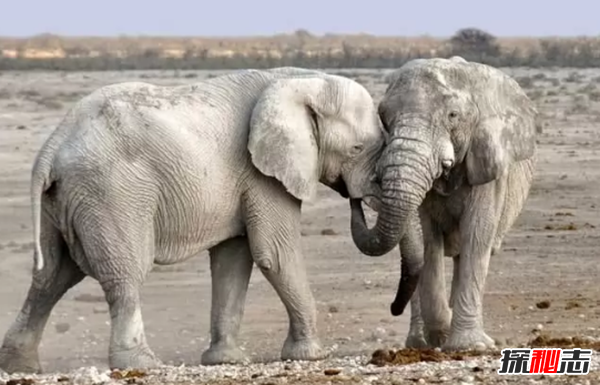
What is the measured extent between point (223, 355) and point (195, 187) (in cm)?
112

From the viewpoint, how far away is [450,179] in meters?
10.9

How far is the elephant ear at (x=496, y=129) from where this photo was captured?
1075 centimetres

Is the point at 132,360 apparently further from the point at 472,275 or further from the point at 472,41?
the point at 472,41

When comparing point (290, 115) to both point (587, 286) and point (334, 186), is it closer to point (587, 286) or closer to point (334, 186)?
point (334, 186)

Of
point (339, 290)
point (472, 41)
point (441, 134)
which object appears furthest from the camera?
point (472, 41)

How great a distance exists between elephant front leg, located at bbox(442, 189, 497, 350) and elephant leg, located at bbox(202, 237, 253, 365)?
1.31 m

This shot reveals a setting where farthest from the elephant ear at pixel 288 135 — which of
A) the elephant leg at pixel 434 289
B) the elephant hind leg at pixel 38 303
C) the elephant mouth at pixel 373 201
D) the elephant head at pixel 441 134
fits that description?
the elephant hind leg at pixel 38 303

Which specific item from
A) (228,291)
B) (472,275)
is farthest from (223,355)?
(472,275)

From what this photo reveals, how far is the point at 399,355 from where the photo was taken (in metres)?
10.1

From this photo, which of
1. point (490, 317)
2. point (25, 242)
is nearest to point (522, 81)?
point (25, 242)

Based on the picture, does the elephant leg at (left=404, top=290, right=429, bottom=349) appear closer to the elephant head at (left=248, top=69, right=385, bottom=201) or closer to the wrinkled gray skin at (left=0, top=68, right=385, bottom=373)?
the wrinkled gray skin at (left=0, top=68, right=385, bottom=373)

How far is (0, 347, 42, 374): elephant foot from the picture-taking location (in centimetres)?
1082

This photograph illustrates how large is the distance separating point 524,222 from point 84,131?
8.25 m

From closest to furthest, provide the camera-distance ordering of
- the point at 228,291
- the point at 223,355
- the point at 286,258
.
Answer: the point at 286,258
the point at 223,355
the point at 228,291
